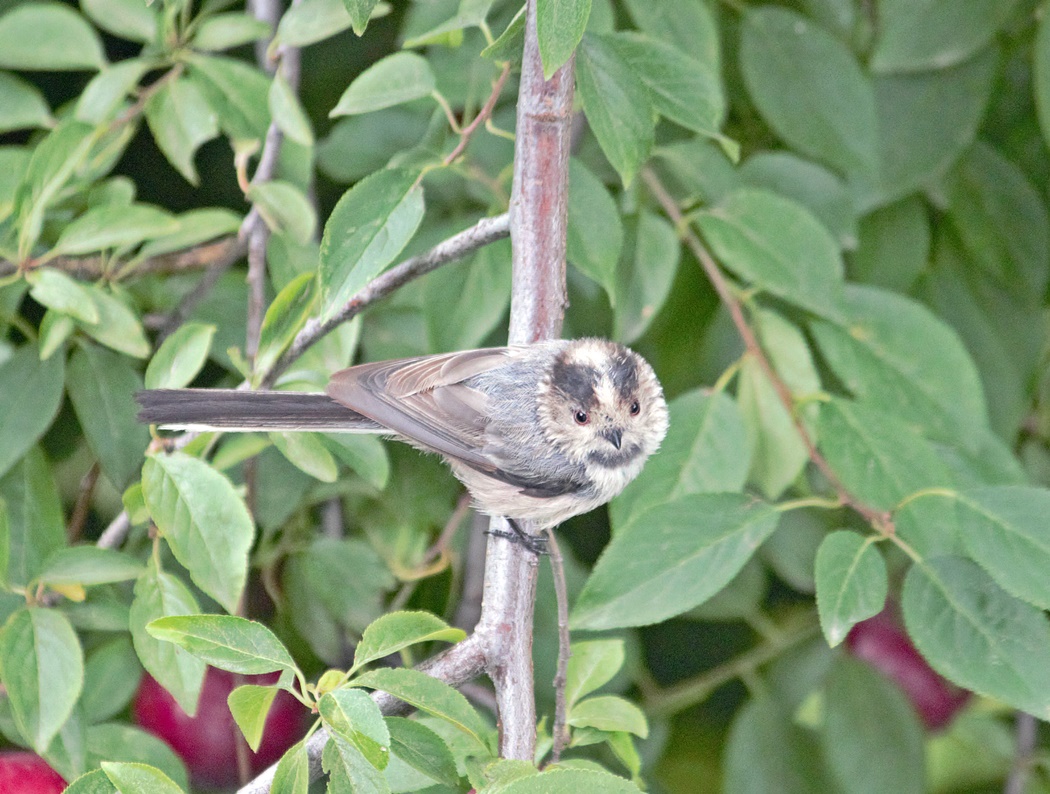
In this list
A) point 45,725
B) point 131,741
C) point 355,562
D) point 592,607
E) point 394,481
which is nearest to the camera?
point 45,725

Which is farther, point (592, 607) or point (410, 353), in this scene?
point (410, 353)

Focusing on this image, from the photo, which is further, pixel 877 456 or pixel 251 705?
pixel 877 456

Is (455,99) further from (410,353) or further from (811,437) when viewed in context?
(811,437)

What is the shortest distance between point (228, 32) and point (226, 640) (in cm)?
127

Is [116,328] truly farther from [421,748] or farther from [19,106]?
[421,748]

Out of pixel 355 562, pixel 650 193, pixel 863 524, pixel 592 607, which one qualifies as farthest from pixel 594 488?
pixel 863 524

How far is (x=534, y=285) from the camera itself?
5.66 ft

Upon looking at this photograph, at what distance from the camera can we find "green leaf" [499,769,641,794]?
1154 mm

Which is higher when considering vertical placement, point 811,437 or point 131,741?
point 811,437

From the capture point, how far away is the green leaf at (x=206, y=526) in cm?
148

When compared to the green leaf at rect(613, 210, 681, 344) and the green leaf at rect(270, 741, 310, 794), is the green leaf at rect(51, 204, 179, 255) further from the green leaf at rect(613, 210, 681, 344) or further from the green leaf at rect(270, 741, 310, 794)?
the green leaf at rect(270, 741, 310, 794)

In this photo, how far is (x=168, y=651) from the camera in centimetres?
155

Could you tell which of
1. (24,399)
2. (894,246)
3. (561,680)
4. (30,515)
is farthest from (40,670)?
(894,246)

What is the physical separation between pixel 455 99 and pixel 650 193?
457 mm
